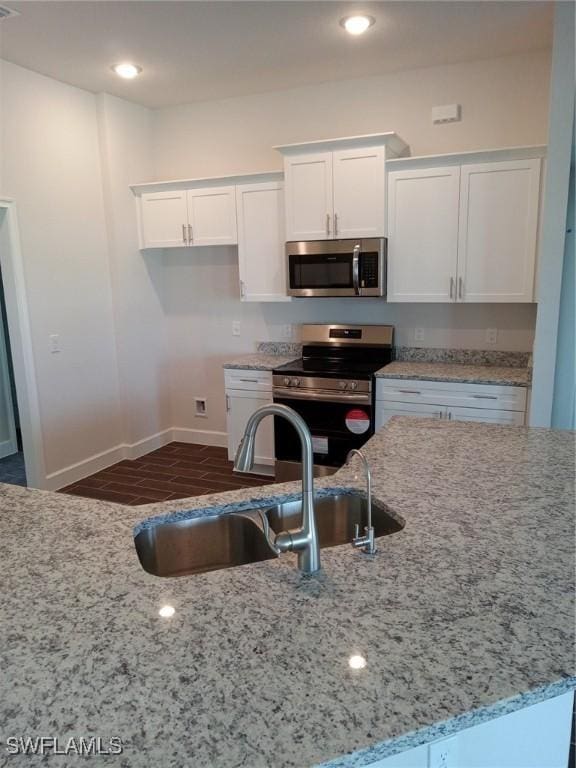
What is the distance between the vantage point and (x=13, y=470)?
177 inches

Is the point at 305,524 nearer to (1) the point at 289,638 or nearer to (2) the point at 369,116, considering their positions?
(1) the point at 289,638

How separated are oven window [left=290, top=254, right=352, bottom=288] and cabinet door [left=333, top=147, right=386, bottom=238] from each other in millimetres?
192

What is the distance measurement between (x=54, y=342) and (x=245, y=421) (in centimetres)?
153

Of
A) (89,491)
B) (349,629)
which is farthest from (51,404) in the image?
(349,629)

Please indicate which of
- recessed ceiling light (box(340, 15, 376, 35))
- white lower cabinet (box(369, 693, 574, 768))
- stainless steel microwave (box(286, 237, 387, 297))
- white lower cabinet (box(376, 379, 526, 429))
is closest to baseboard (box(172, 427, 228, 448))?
stainless steel microwave (box(286, 237, 387, 297))

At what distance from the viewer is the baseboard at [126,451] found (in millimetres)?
4141

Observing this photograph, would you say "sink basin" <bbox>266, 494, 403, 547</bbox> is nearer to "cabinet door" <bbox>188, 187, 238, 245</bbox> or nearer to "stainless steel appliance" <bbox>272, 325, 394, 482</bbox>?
"stainless steel appliance" <bbox>272, 325, 394, 482</bbox>

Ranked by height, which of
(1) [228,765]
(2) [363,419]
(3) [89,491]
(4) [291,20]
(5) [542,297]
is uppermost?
(4) [291,20]

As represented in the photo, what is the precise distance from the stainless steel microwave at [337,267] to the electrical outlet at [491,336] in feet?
2.69

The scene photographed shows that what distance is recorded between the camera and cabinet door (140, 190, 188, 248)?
445 cm

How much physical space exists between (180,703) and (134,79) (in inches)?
164

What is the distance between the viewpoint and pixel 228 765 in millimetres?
755

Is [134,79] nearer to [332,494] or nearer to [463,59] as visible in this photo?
[463,59]

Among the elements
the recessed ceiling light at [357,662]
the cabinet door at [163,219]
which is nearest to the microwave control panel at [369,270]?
the cabinet door at [163,219]
